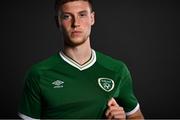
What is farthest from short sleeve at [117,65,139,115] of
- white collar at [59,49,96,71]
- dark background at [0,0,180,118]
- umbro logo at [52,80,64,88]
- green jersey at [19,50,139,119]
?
dark background at [0,0,180,118]

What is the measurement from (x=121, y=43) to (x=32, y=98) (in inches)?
34.3

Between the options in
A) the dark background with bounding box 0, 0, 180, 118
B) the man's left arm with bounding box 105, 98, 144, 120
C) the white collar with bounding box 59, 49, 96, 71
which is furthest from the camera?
the dark background with bounding box 0, 0, 180, 118

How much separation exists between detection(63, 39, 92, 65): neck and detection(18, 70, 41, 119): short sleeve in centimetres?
15

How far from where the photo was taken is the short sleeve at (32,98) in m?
1.62

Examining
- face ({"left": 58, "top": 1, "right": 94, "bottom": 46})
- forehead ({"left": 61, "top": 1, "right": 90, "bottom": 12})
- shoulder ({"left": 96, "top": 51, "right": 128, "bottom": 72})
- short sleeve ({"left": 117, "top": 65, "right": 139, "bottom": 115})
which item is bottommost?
short sleeve ({"left": 117, "top": 65, "right": 139, "bottom": 115})

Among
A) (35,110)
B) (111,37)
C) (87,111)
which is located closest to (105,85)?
(87,111)

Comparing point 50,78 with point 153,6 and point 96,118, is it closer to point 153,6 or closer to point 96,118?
point 96,118

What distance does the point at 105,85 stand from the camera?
5.46 ft

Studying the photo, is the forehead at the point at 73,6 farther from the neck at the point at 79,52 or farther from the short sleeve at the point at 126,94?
the short sleeve at the point at 126,94

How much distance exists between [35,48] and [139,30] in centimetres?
56

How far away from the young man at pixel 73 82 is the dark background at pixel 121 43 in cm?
66

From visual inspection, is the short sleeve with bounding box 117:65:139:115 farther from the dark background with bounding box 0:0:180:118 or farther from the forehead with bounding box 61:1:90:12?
the dark background with bounding box 0:0:180:118

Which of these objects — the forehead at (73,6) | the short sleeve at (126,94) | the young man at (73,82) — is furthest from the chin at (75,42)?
the short sleeve at (126,94)

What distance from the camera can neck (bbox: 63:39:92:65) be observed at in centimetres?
166
